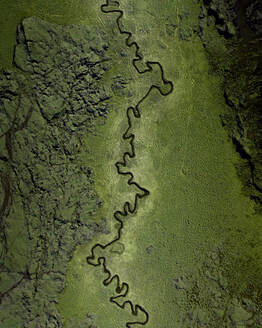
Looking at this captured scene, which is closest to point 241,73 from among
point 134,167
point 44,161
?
point 134,167

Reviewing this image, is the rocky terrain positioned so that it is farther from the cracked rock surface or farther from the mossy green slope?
the cracked rock surface

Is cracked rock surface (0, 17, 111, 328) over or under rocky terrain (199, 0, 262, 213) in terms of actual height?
under

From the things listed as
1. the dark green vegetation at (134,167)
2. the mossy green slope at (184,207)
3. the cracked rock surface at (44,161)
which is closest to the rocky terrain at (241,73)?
the dark green vegetation at (134,167)

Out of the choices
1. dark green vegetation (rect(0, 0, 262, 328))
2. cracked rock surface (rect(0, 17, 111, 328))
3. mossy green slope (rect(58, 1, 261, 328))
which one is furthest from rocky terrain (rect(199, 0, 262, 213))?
cracked rock surface (rect(0, 17, 111, 328))

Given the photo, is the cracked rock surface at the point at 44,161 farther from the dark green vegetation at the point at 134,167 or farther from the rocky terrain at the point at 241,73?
the rocky terrain at the point at 241,73

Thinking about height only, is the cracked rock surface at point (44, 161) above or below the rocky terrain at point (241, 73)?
below

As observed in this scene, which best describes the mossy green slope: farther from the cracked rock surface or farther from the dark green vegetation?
the cracked rock surface

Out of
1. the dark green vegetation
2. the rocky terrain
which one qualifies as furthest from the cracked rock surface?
the rocky terrain
